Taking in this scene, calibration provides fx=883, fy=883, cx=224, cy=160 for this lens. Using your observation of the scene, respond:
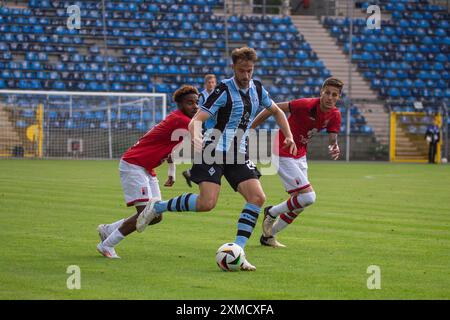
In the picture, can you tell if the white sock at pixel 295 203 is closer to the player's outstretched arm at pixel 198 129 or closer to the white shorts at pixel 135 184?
the white shorts at pixel 135 184

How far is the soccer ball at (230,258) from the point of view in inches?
356

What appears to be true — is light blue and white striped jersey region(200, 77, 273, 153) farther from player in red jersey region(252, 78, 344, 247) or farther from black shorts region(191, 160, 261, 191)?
player in red jersey region(252, 78, 344, 247)

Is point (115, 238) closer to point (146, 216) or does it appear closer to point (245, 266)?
point (146, 216)

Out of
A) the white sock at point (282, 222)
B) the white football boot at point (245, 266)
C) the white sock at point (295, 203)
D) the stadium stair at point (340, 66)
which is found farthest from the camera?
the stadium stair at point (340, 66)

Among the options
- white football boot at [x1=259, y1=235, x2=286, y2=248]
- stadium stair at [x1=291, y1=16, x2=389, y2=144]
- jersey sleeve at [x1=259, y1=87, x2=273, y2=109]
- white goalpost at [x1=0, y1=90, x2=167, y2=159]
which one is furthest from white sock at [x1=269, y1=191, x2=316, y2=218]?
stadium stair at [x1=291, y1=16, x2=389, y2=144]

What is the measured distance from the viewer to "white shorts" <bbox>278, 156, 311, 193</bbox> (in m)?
11.9

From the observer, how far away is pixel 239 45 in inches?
1702

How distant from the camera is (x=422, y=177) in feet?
95.7

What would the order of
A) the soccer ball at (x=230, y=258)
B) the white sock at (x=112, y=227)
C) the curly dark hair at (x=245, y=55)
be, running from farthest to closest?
the white sock at (x=112, y=227) → the curly dark hair at (x=245, y=55) → the soccer ball at (x=230, y=258)

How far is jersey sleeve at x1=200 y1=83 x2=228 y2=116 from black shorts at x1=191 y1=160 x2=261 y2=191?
1.91 feet

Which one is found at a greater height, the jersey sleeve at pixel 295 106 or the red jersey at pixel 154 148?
the jersey sleeve at pixel 295 106

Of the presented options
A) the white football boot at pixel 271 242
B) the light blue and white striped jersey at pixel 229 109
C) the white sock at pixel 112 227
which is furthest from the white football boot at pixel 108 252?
the white football boot at pixel 271 242

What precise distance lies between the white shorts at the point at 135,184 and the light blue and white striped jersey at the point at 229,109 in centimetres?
115

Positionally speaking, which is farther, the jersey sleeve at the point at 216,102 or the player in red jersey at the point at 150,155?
the player in red jersey at the point at 150,155
